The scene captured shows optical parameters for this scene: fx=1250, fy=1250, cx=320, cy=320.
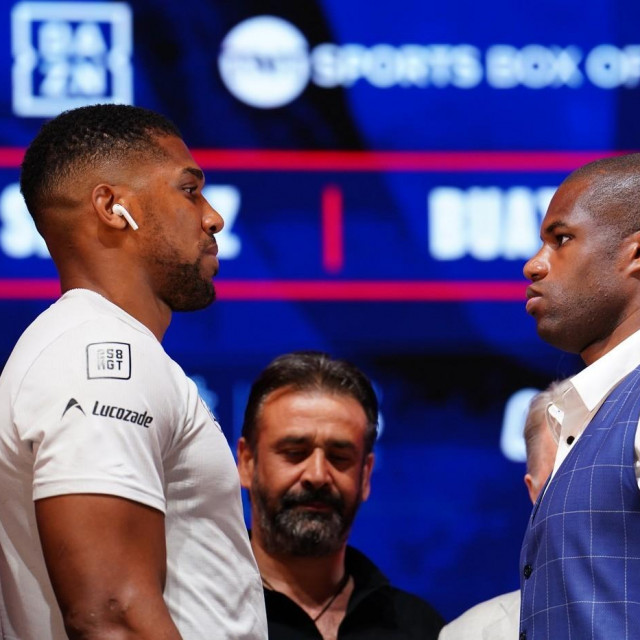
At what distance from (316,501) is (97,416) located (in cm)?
128

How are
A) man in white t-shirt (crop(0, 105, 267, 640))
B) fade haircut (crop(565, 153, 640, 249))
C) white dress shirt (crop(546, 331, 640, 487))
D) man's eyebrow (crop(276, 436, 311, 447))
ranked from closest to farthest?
1. man in white t-shirt (crop(0, 105, 267, 640))
2. white dress shirt (crop(546, 331, 640, 487))
3. fade haircut (crop(565, 153, 640, 249))
4. man's eyebrow (crop(276, 436, 311, 447))

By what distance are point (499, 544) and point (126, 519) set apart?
1708 millimetres

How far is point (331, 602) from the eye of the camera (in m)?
2.73

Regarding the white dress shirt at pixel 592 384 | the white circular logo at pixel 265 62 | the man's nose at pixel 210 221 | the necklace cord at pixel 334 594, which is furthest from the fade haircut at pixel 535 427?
the man's nose at pixel 210 221

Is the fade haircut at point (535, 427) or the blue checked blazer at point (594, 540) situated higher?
the blue checked blazer at point (594, 540)

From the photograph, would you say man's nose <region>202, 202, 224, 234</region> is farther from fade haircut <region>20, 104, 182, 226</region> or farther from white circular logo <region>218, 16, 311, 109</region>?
white circular logo <region>218, 16, 311, 109</region>

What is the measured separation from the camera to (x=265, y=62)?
311 cm

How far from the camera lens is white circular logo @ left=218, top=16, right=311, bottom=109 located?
310 centimetres

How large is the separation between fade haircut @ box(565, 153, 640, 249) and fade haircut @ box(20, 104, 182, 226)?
2.27ft

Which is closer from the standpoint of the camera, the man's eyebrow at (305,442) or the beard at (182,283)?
the beard at (182,283)

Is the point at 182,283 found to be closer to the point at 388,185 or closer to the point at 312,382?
the point at 312,382

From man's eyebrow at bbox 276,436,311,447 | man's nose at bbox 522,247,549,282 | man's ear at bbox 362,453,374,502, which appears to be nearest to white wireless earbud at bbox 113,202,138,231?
man's nose at bbox 522,247,549,282

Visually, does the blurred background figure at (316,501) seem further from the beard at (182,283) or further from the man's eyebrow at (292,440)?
the beard at (182,283)

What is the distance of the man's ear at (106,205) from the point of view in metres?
1.74
